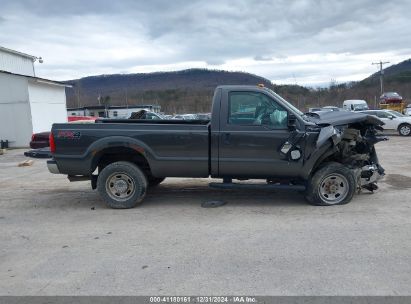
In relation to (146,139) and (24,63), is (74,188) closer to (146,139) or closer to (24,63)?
(146,139)

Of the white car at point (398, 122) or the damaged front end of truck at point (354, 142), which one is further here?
the white car at point (398, 122)

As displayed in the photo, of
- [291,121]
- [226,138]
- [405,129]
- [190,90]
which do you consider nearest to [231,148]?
[226,138]

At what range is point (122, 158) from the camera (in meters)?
7.25

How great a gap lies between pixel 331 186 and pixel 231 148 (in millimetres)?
1809

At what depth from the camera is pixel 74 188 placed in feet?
29.6

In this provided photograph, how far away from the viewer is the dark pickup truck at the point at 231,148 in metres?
6.64

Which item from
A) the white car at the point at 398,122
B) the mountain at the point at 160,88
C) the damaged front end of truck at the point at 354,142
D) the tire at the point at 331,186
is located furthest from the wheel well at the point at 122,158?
the mountain at the point at 160,88

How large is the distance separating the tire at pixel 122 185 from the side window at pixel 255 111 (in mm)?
1831

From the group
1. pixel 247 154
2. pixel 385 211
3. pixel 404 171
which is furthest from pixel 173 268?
pixel 404 171

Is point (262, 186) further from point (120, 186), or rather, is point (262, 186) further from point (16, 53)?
point (16, 53)

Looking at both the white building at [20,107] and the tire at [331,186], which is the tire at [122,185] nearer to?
the tire at [331,186]

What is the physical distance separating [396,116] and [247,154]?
20.1m

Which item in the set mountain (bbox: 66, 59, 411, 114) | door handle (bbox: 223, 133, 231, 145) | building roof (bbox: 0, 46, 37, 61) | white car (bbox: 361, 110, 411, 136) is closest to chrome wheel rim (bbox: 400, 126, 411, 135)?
white car (bbox: 361, 110, 411, 136)

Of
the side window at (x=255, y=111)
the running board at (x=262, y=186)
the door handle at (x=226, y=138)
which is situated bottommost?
the running board at (x=262, y=186)
